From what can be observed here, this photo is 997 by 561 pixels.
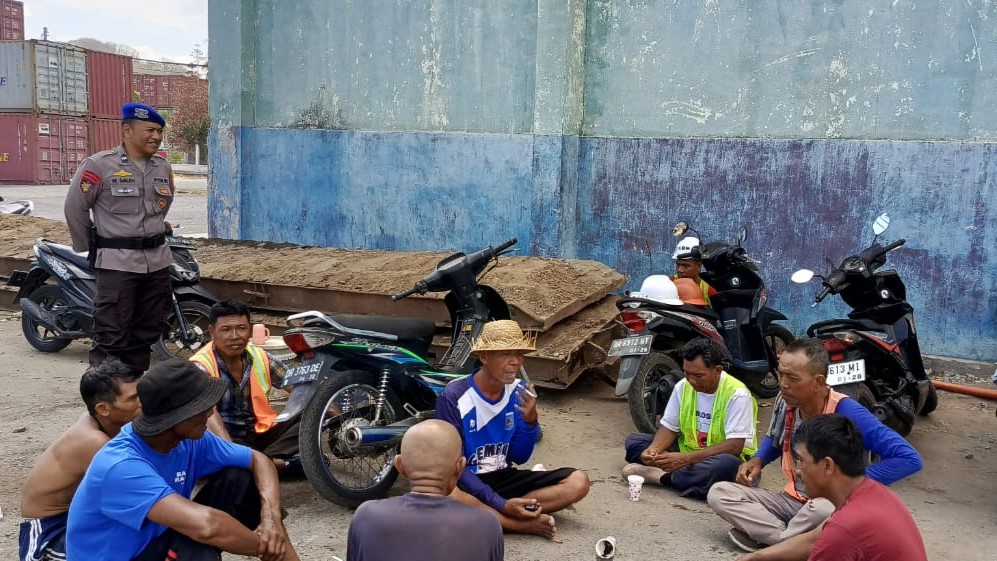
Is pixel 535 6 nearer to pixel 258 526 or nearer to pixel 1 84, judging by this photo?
pixel 258 526

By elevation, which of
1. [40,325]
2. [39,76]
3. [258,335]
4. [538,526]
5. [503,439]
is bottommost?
[538,526]

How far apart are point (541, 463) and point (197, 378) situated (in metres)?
3.01

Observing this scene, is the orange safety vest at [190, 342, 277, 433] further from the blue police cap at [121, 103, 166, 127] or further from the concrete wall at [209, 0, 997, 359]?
the concrete wall at [209, 0, 997, 359]

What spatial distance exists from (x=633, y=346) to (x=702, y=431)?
39.2 inches

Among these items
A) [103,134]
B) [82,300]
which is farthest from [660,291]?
[103,134]

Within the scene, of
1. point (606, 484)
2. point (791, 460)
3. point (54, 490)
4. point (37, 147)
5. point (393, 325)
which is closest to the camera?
point (54, 490)

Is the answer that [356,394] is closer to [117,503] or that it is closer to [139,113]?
[117,503]

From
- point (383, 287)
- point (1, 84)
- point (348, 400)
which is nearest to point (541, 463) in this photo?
point (348, 400)

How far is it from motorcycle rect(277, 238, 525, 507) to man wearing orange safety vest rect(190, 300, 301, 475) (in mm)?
234

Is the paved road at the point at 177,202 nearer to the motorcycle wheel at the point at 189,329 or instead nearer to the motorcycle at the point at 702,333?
the motorcycle wheel at the point at 189,329

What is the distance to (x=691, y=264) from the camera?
6984mm

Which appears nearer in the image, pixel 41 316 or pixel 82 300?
pixel 82 300

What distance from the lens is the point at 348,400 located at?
4852mm

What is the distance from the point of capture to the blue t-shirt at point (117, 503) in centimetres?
292
